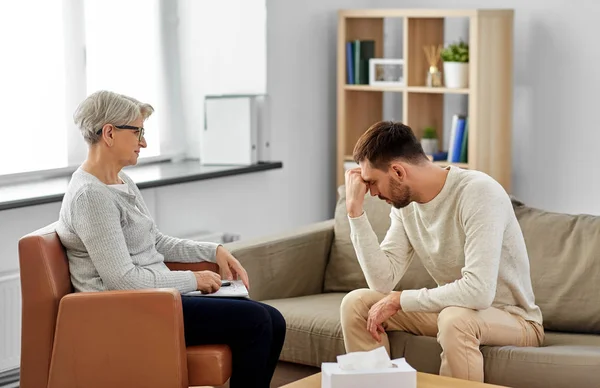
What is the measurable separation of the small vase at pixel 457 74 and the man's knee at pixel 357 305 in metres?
2.02

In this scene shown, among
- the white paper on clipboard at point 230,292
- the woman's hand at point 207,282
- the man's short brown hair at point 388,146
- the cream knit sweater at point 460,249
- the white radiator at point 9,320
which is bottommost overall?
the white radiator at point 9,320

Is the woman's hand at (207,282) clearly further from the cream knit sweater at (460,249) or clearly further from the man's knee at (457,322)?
the man's knee at (457,322)

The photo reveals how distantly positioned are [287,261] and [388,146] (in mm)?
1037

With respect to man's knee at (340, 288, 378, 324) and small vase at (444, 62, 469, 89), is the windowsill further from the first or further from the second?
man's knee at (340, 288, 378, 324)

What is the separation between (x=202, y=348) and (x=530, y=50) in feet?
9.03

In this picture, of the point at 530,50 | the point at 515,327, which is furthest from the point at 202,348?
the point at 530,50

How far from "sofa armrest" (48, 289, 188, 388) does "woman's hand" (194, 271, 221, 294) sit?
0.83 ft

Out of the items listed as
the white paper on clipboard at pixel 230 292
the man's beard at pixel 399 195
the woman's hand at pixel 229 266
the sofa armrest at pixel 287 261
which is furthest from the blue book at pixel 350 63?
the man's beard at pixel 399 195

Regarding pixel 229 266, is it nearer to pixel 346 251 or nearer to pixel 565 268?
pixel 346 251

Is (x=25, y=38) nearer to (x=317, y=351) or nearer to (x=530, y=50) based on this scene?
(x=317, y=351)

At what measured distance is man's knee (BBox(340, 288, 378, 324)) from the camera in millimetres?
2979

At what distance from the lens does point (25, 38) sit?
3.98 m

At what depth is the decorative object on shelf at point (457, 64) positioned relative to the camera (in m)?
4.73

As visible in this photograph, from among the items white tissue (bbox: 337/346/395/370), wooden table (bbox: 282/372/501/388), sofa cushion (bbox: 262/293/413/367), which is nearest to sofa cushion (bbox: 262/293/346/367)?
sofa cushion (bbox: 262/293/413/367)
